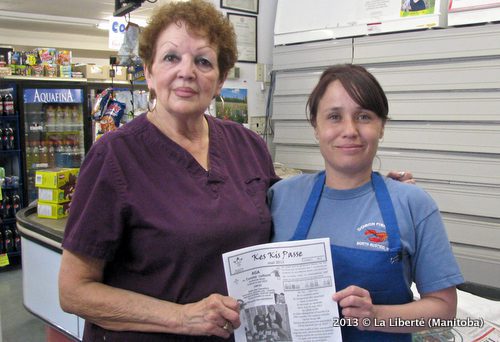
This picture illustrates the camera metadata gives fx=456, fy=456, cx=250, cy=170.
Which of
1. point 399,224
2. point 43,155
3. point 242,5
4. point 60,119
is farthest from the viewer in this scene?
point 60,119

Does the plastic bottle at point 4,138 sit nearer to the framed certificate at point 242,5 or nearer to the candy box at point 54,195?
the candy box at point 54,195

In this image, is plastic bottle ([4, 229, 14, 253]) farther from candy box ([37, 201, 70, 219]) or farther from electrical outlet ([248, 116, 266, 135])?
electrical outlet ([248, 116, 266, 135])

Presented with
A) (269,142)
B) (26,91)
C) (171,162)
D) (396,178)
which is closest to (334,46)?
(269,142)

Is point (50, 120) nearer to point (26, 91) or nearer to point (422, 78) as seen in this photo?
point (26, 91)

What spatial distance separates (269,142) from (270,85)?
465 mm

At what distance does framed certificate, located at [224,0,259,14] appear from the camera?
11.2ft

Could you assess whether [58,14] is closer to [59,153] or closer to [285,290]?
[59,153]

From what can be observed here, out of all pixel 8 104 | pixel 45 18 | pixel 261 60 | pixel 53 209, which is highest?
pixel 45 18

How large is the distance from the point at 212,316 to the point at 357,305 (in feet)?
1.21

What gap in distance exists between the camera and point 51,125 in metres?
6.29

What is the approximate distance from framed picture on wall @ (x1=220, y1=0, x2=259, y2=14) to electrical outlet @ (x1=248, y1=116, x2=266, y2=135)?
0.83 m

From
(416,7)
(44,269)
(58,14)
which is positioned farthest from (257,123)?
(58,14)

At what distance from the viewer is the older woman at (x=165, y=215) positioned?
1234mm

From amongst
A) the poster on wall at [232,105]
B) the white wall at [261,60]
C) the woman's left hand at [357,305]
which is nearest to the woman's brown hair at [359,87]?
the woman's left hand at [357,305]
